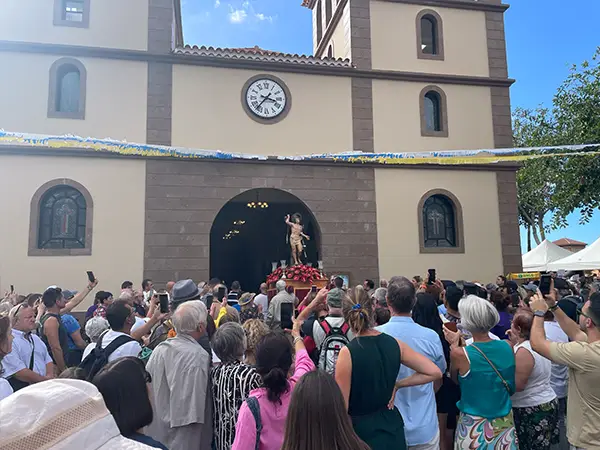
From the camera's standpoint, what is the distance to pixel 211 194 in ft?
47.0

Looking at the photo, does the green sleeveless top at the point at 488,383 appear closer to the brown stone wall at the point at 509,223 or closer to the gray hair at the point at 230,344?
the gray hair at the point at 230,344

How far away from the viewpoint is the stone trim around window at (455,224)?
15.5 m

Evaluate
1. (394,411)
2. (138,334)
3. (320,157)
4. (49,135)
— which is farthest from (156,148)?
(394,411)

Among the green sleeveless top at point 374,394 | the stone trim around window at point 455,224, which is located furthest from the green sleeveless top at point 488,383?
the stone trim around window at point 455,224

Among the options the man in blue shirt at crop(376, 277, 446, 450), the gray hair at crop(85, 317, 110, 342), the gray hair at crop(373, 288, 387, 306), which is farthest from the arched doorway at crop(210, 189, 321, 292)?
the man in blue shirt at crop(376, 277, 446, 450)

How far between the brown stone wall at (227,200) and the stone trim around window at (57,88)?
7.99 ft

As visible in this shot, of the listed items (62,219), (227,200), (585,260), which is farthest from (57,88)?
(585,260)

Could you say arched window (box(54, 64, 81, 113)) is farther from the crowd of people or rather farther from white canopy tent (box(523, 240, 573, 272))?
white canopy tent (box(523, 240, 573, 272))

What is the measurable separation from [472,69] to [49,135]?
13270 mm

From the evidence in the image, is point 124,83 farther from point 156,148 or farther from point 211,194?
point 211,194

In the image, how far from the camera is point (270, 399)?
2.85m

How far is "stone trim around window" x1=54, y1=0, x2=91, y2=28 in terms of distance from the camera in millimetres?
14055

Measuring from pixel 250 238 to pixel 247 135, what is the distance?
666cm

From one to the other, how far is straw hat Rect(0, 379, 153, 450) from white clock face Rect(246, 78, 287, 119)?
14.1 meters
